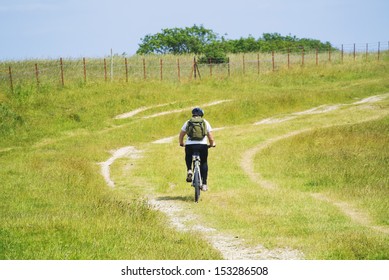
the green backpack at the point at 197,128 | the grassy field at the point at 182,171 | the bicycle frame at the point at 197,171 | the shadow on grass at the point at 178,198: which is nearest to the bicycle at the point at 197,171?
the bicycle frame at the point at 197,171

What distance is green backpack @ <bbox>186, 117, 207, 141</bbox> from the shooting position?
1548 cm

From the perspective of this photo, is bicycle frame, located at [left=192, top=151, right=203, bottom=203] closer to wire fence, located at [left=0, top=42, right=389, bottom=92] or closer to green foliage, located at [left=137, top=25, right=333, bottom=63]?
wire fence, located at [left=0, top=42, right=389, bottom=92]

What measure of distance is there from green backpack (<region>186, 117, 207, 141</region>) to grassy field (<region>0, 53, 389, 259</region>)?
1.78 metres

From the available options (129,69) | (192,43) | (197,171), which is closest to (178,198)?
(197,171)

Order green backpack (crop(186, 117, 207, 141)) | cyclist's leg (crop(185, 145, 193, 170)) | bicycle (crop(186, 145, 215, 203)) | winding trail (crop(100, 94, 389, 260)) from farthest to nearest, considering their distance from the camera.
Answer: cyclist's leg (crop(185, 145, 193, 170)), bicycle (crop(186, 145, 215, 203)), green backpack (crop(186, 117, 207, 141)), winding trail (crop(100, 94, 389, 260))

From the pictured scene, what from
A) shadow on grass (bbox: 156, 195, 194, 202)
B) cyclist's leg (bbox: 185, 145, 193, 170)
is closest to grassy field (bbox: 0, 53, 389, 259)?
shadow on grass (bbox: 156, 195, 194, 202)

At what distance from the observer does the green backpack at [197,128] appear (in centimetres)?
1548

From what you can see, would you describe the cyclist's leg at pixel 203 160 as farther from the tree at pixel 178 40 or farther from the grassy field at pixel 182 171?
the tree at pixel 178 40

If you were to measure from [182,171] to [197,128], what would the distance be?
5.86 meters

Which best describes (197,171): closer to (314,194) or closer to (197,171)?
(197,171)

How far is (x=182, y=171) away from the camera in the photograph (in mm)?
21156

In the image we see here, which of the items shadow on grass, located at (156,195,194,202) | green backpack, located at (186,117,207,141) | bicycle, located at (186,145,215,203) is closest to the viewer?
green backpack, located at (186,117,207,141)

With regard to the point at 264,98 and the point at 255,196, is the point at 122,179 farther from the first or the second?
the point at 264,98
